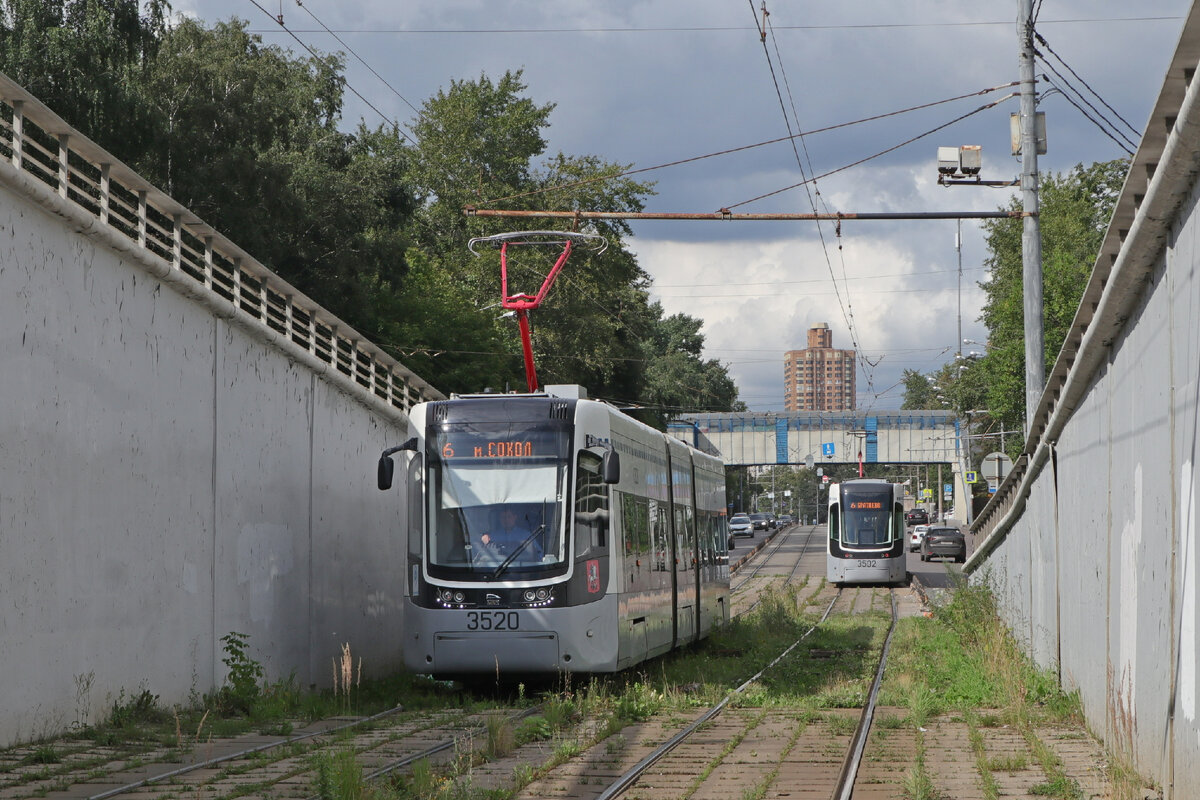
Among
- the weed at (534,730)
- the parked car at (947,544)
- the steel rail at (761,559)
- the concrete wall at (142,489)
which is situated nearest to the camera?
the weed at (534,730)

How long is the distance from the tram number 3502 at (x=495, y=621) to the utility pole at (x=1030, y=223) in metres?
7.78

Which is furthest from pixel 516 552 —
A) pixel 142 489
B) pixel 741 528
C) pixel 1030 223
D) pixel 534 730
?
pixel 741 528

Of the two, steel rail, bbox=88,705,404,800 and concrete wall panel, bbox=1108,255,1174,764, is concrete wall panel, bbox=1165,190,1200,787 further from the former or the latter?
steel rail, bbox=88,705,404,800

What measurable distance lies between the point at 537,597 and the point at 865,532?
2848 centimetres

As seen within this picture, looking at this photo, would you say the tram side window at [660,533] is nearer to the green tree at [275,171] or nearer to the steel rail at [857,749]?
the steel rail at [857,749]

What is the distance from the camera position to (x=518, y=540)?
14.0 m

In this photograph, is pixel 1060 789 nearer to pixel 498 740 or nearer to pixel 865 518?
pixel 498 740

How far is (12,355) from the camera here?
432 inches

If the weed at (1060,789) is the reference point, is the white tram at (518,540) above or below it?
above

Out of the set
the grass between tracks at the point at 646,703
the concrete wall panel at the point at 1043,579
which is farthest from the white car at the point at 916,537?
the concrete wall panel at the point at 1043,579

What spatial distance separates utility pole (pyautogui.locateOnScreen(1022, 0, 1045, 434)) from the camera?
18.5 meters

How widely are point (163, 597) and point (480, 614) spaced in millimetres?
3001

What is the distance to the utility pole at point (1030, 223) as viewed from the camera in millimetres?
18484

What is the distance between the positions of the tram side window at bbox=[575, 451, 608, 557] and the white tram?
2 centimetres
